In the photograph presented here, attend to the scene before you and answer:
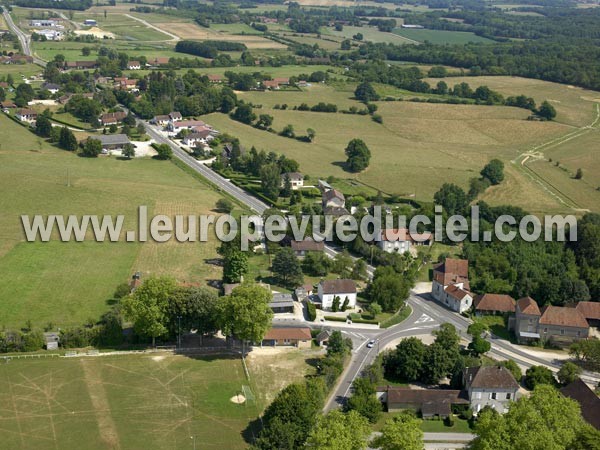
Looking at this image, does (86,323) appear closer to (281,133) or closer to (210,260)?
(210,260)

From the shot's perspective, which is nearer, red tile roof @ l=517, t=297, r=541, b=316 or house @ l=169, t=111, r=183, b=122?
red tile roof @ l=517, t=297, r=541, b=316

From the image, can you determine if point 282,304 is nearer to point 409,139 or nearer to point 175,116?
point 409,139

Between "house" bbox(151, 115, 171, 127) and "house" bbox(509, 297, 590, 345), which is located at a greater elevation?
"house" bbox(509, 297, 590, 345)

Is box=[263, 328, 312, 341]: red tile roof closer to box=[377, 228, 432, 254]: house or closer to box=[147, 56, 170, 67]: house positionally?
box=[377, 228, 432, 254]: house

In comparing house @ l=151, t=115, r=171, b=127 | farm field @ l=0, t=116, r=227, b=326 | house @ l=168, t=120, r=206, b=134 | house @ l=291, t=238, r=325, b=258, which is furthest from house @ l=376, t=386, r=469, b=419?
house @ l=151, t=115, r=171, b=127

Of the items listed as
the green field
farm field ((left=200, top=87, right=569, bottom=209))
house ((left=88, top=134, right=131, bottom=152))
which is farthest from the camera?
the green field

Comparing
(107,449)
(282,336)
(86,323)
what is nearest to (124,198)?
(86,323)

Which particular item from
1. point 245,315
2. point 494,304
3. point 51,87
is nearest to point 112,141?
point 51,87
